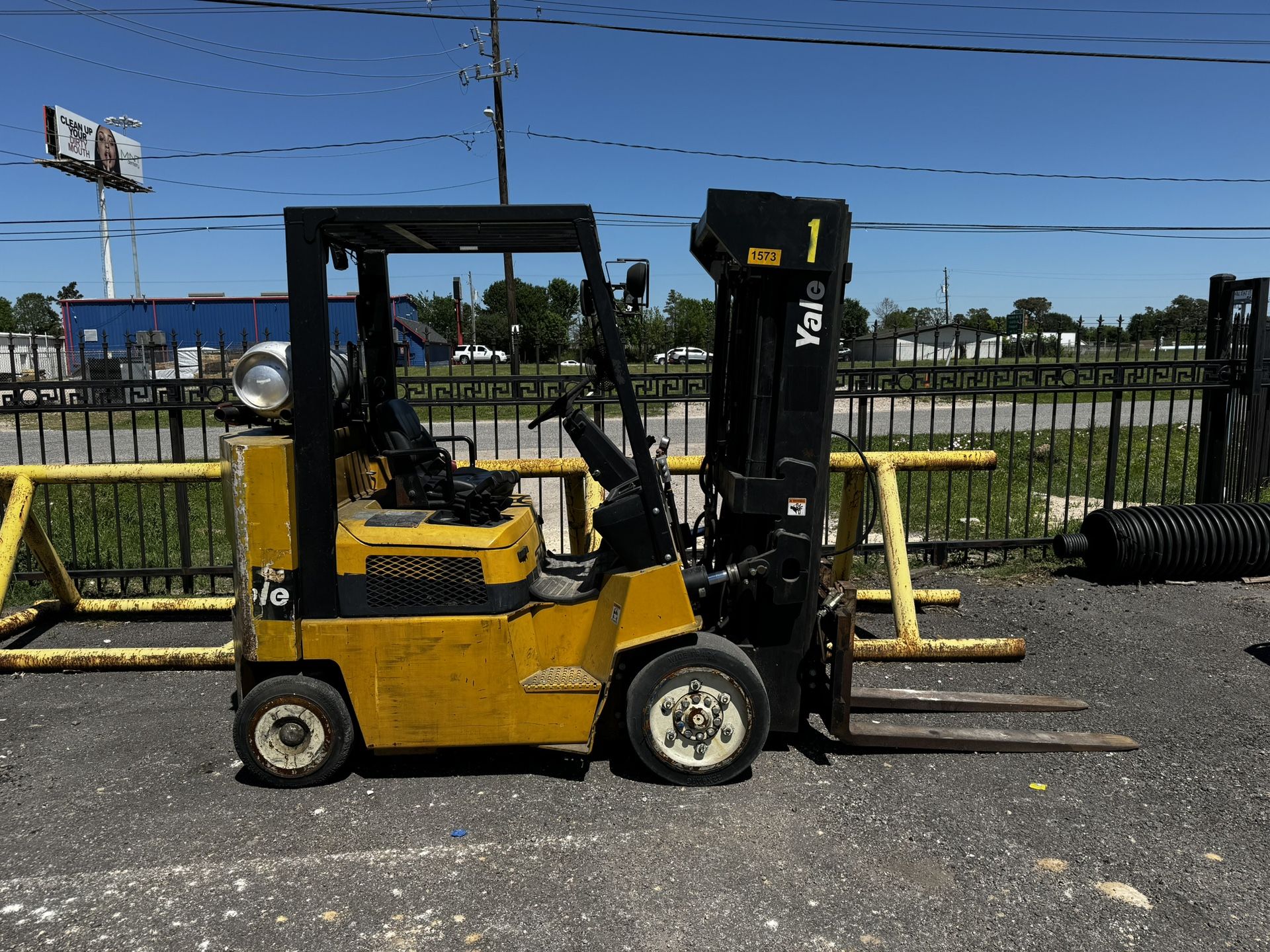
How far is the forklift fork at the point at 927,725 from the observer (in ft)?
13.5

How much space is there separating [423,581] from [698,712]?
1316mm

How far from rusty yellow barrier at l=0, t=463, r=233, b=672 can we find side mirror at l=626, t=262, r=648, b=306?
3.62 meters

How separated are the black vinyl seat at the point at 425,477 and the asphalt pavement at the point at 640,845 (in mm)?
1254

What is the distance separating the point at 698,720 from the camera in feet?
12.7

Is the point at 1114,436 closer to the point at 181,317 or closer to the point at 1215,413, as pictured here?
the point at 1215,413

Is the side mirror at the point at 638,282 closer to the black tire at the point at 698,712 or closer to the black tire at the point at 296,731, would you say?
the black tire at the point at 698,712

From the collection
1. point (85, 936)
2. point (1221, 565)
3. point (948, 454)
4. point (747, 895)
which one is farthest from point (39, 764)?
point (1221, 565)

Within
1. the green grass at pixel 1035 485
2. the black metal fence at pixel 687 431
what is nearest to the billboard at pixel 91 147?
the black metal fence at pixel 687 431

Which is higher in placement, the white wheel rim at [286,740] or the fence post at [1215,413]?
the fence post at [1215,413]

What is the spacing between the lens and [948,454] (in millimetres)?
6070

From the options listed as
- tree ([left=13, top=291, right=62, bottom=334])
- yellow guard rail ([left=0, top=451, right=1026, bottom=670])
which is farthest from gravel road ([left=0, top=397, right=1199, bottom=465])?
tree ([left=13, top=291, right=62, bottom=334])

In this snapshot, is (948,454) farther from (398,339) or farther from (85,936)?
(85,936)

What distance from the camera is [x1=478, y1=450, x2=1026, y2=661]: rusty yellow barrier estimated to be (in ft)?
18.5

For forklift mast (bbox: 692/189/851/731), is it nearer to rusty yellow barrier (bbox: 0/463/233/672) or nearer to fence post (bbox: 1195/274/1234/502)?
rusty yellow barrier (bbox: 0/463/233/672)
